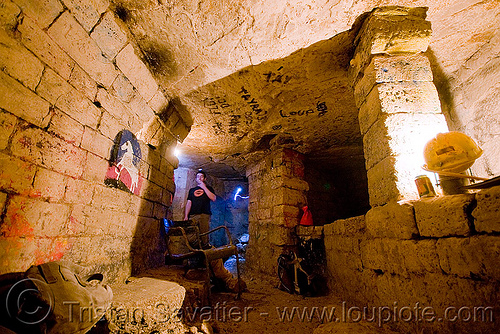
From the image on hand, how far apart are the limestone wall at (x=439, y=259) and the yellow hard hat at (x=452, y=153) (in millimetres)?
273

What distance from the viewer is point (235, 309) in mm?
2613

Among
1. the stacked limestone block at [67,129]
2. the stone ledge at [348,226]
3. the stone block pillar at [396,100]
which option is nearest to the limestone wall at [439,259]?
the stone block pillar at [396,100]

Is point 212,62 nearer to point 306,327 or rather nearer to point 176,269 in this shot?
point 176,269

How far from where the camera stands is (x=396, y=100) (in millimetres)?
1852

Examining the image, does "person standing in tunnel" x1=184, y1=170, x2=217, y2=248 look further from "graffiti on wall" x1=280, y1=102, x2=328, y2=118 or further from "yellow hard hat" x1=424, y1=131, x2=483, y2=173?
"yellow hard hat" x1=424, y1=131, x2=483, y2=173

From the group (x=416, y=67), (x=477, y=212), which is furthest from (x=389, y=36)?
(x=477, y=212)

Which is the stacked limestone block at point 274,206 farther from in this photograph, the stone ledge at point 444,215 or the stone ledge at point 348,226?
the stone ledge at point 444,215

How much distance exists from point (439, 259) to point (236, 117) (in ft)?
9.88

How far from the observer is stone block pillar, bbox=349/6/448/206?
68.2 inches

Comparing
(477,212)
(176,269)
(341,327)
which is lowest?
(341,327)

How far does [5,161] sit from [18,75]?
552mm

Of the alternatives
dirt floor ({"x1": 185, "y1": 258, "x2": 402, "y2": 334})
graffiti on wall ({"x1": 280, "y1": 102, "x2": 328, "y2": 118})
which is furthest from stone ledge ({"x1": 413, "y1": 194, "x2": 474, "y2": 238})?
graffiti on wall ({"x1": 280, "y1": 102, "x2": 328, "y2": 118})

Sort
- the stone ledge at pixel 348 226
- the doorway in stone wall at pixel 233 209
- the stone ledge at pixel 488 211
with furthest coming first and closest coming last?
1. the doorway in stone wall at pixel 233 209
2. the stone ledge at pixel 348 226
3. the stone ledge at pixel 488 211

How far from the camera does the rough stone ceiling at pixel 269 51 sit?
6.25 ft
